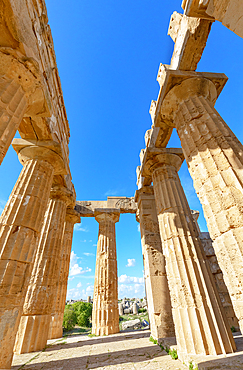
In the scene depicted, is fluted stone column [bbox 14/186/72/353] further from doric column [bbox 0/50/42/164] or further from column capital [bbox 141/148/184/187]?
doric column [bbox 0/50/42/164]

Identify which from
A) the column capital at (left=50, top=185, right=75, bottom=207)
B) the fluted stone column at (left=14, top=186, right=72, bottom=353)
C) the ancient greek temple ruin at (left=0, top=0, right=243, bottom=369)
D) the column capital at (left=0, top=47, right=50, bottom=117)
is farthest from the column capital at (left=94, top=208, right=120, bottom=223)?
the column capital at (left=0, top=47, right=50, bottom=117)

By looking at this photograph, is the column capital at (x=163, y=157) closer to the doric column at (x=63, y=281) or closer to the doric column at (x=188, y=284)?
the doric column at (x=188, y=284)

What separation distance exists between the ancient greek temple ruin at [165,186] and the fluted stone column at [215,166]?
0.9 inches

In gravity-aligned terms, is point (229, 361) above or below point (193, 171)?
below

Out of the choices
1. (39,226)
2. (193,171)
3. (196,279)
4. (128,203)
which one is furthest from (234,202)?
(128,203)

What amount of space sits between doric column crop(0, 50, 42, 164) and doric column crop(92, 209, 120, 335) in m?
11.4

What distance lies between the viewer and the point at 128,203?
52.9ft

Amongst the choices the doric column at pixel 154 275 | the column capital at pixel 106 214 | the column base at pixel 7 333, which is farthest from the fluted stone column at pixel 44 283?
the doric column at pixel 154 275

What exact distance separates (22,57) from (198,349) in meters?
8.83

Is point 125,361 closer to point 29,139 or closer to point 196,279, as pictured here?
point 196,279

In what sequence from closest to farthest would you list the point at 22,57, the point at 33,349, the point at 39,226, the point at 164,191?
the point at 22,57, the point at 39,226, the point at 33,349, the point at 164,191

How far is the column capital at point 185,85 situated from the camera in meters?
5.88

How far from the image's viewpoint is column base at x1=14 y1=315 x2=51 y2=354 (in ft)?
24.1

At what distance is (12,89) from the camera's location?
465 cm
